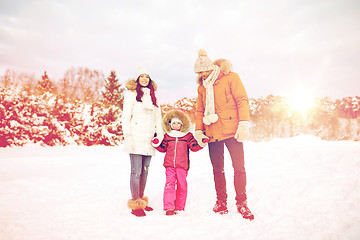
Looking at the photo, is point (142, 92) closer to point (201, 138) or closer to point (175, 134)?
point (175, 134)

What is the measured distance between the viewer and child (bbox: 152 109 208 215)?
346 cm

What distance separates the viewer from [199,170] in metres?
6.20

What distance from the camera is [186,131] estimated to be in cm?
387

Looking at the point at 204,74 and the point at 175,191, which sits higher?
the point at 204,74

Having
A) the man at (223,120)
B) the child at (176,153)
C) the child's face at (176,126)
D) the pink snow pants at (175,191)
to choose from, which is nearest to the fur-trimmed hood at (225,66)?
the man at (223,120)

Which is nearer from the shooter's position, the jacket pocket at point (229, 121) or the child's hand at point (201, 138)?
the jacket pocket at point (229, 121)

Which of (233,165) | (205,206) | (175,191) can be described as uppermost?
(233,165)

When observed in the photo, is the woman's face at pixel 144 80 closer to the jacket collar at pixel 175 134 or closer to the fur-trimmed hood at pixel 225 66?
the jacket collar at pixel 175 134

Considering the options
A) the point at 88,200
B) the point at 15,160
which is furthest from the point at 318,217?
the point at 15,160

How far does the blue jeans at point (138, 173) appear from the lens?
11.3ft

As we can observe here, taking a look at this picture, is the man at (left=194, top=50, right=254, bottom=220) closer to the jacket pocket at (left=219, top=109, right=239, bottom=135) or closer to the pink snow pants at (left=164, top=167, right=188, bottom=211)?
the jacket pocket at (left=219, top=109, right=239, bottom=135)

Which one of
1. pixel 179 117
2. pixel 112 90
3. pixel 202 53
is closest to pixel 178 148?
pixel 179 117

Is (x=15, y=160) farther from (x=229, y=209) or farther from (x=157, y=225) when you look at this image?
(x=229, y=209)

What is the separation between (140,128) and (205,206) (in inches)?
64.4
